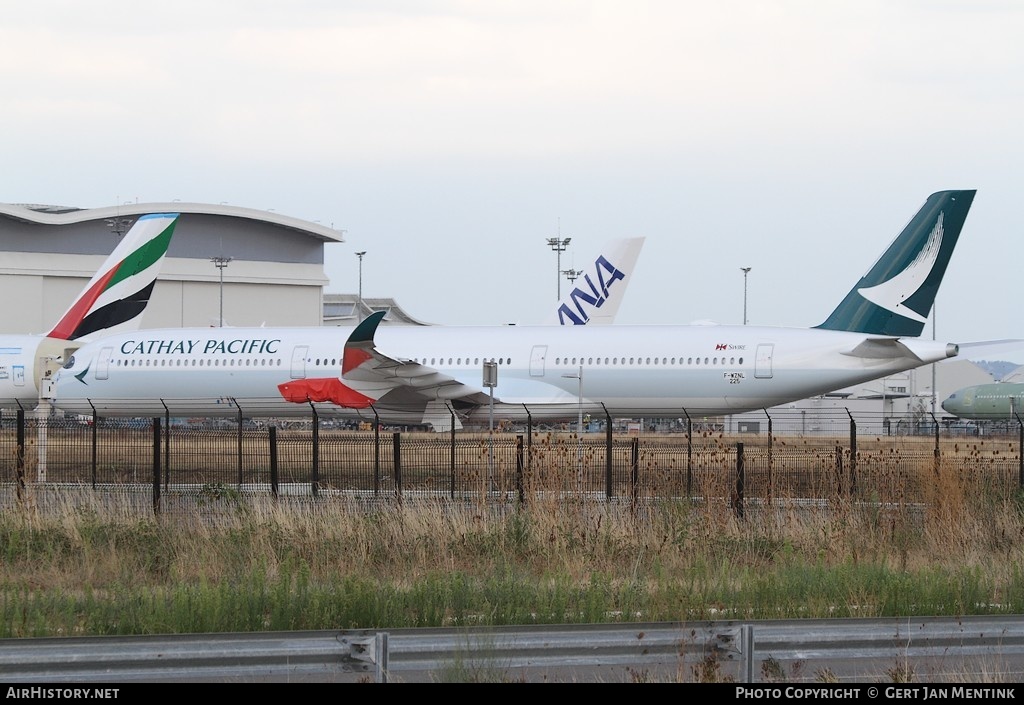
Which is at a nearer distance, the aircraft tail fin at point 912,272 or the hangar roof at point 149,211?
the aircraft tail fin at point 912,272

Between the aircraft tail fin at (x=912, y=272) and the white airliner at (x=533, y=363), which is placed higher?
the aircraft tail fin at (x=912, y=272)

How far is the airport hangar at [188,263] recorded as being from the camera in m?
83.1

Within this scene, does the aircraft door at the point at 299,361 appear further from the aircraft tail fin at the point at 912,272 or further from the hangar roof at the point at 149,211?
the hangar roof at the point at 149,211

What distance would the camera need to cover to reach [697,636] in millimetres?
7984

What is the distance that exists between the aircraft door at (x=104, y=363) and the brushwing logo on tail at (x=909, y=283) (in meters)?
22.5

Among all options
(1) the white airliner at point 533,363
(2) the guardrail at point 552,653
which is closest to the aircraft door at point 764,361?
(1) the white airliner at point 533,363

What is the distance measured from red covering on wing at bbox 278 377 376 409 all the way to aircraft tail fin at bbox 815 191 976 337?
1396 cm

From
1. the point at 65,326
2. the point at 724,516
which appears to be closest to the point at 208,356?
the point at 65,326

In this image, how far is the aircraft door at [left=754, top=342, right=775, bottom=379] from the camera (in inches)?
1372

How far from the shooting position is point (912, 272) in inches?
1347

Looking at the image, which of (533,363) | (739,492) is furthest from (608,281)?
(739,492)

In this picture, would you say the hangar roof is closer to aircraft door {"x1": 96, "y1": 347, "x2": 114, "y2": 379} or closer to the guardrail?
aircraft door {"x1": 96, "y1": 347, "x2": 114, "y2": 379}

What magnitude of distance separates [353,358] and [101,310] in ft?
45.0
